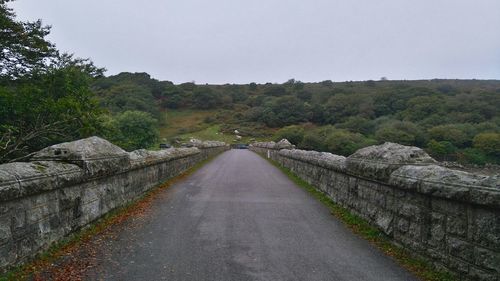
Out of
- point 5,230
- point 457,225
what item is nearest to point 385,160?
point 457,225

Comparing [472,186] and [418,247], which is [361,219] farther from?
[472,186]

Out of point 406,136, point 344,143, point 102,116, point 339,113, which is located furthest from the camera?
point 339,113

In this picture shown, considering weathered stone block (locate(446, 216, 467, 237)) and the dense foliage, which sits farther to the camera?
the dense foliage

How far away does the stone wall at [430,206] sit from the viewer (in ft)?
12.3

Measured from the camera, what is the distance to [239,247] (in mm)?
5504

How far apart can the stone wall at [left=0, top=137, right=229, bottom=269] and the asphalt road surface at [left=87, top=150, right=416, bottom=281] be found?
71 centimetres

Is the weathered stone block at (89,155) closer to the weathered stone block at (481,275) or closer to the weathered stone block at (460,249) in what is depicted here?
the weathered stone block at (460,249)

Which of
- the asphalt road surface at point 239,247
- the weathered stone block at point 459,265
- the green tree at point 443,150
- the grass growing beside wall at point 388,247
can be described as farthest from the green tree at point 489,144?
the weathered stone block at point 459,265

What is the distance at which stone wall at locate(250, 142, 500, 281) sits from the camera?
3.75 m

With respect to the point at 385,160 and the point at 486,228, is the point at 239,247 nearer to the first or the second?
the point at 385,160

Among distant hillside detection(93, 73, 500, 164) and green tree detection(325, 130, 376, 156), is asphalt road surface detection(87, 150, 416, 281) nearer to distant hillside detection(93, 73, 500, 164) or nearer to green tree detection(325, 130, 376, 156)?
distant hillside detection(93, 73, 500, 164)

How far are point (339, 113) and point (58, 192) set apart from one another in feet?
257

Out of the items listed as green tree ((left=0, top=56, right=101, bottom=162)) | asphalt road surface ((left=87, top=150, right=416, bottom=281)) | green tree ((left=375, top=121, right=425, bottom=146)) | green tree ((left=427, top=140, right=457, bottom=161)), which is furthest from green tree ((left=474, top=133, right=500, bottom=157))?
green tree ((left=0, top=56, right=101, bottom=162))

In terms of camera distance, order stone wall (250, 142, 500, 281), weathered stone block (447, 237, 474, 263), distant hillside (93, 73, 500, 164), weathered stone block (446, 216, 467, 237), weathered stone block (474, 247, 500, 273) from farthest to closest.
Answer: distant hillside (93, 73, 500, 164), weathered stone block (446, 216, 467, 237), weathered stone block (447, 237, 474, 263), stone wall (250, 142, 500, 281), weathered stone block (474, 247, 500, 273)
